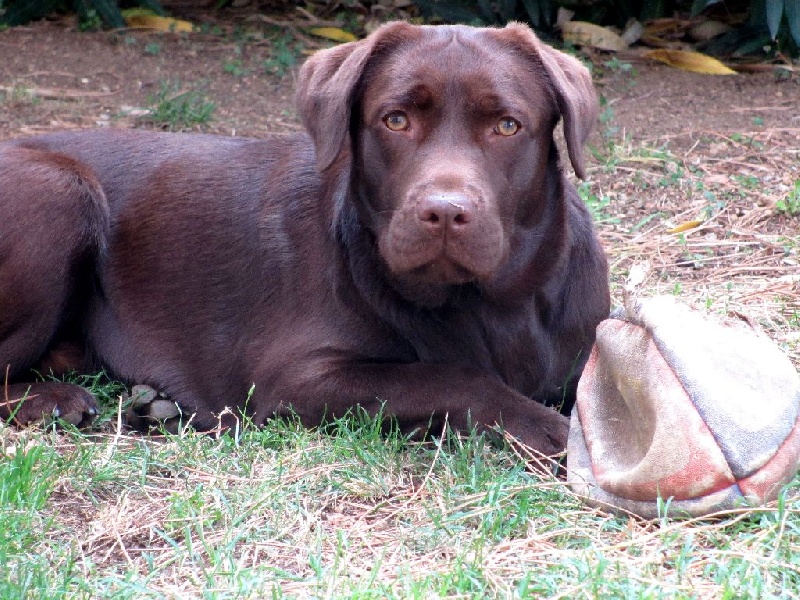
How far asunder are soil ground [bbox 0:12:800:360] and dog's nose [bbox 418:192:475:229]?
1614mm

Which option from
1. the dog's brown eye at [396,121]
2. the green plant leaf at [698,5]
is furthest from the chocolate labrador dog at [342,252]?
the green plant leaf at [698,5]

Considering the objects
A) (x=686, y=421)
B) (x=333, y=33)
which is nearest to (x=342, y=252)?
(x=686, y=421)

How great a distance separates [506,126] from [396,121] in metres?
0.32

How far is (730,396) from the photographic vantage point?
2.68m

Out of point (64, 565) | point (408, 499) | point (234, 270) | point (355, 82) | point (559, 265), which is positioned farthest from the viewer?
point (234, 270)

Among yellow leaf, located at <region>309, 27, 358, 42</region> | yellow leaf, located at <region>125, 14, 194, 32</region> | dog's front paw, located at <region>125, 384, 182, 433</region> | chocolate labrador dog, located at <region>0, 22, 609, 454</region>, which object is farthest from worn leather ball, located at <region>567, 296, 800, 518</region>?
yellow leaf, located at <region>125, 14, 194, 32</region>

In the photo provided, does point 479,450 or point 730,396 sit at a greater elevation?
point 730,396

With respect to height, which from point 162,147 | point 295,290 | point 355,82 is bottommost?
point 295,290

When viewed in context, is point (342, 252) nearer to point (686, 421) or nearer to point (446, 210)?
point (446, 210)

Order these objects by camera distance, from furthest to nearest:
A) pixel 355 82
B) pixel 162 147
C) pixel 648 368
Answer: pixel 162 147 < pixel 355 82 < pixel 648 368

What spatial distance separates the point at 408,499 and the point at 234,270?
131 centimetres

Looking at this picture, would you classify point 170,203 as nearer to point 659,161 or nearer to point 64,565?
point 64,565

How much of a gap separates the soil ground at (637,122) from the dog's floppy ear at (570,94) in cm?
A: 123

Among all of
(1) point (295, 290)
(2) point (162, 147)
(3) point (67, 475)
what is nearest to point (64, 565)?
(3) point (67, 475)
